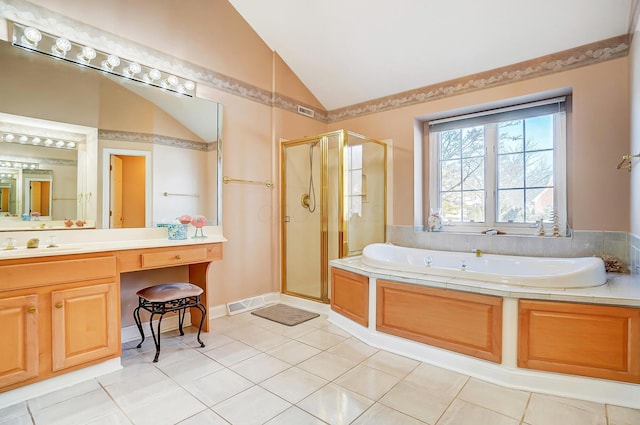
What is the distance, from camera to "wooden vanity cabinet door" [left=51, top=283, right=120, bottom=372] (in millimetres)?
1922

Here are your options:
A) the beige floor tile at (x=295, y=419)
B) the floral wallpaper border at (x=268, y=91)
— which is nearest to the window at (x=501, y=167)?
the floral wallpaper border at (x=268, y=91)

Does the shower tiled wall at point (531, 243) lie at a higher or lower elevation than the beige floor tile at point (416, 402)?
higher

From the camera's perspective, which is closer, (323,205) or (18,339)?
(18,339)

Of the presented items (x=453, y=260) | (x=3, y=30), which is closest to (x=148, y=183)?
(x=3, y=30)

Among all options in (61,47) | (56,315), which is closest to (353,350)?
(56,315)

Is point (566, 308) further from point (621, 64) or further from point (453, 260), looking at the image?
point (621, 64)

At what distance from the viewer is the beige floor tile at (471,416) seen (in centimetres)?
162

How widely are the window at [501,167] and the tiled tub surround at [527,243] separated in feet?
0.75

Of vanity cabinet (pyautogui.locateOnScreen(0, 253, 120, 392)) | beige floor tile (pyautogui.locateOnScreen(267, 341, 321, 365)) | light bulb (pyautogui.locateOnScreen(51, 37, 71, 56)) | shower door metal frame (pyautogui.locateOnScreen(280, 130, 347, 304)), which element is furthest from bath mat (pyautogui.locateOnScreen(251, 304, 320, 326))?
light bulb (pyautogui.locateOnScreen(51, 37, 71, 56))

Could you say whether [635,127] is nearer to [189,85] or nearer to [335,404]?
[335,404]

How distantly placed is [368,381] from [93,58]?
9.89ft

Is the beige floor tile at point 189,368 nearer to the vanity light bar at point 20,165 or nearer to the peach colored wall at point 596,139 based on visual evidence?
the vanity light bar at point 20,165

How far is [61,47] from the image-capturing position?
2.25 m

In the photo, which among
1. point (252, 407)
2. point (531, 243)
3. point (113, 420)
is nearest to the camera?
point (113, 420)
